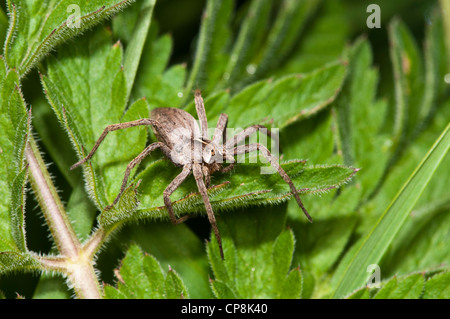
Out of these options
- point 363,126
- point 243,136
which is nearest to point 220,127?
point 243,136

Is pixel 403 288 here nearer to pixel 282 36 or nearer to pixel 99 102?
pixel 99 102

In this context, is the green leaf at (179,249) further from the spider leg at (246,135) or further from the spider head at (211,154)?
the spider leg at (246,135)

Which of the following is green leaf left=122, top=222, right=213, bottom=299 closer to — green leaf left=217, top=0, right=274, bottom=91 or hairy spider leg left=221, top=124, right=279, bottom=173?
hairy spider leg left=221, top=124, right=279, bottom=173

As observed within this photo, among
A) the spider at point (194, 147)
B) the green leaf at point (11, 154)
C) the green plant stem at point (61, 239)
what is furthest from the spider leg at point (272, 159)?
the green leaf at point (11, 154)

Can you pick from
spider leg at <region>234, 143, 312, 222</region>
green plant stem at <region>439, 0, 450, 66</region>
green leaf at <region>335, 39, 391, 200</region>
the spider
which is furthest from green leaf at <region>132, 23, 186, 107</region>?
green plant stem at <region>439, 0, 450, 66</region>
